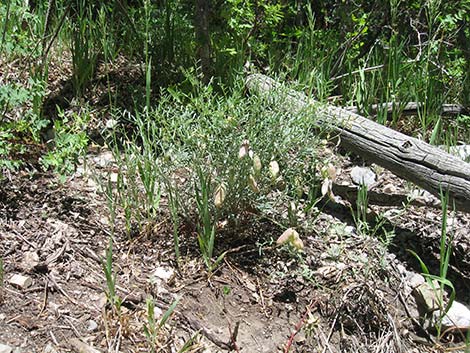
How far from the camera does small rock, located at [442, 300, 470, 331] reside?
9.91 ft

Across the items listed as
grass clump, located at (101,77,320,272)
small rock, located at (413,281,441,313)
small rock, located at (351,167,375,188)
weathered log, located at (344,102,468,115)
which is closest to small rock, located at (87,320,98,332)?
grass clump, located at (101,77,320,272)

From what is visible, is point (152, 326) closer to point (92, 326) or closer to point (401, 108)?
point (92, 326)

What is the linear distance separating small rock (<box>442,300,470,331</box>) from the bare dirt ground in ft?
0.21

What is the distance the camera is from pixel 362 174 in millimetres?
3809

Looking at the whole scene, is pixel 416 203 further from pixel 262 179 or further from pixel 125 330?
pixel 125 330

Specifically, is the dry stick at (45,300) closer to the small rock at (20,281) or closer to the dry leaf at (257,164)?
the small rock at (20,281)

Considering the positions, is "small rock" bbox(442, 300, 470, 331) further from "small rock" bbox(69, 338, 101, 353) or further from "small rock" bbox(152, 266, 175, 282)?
"small rock" bbox(69, 338, 101, 353)

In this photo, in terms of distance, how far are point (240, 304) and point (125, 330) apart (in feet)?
1.87

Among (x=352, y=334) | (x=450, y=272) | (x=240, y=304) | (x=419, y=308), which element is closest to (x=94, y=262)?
(x=240, y=304)

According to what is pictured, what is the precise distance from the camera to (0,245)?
2.91 metres

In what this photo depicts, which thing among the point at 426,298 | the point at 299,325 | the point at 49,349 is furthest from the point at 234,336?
the point at 426,298

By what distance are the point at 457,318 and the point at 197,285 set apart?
3.98 ft

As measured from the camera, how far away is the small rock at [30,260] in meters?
2.83

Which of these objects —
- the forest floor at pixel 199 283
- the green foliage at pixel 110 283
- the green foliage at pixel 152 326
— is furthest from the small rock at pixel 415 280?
the green foliage at pixel 110 283
